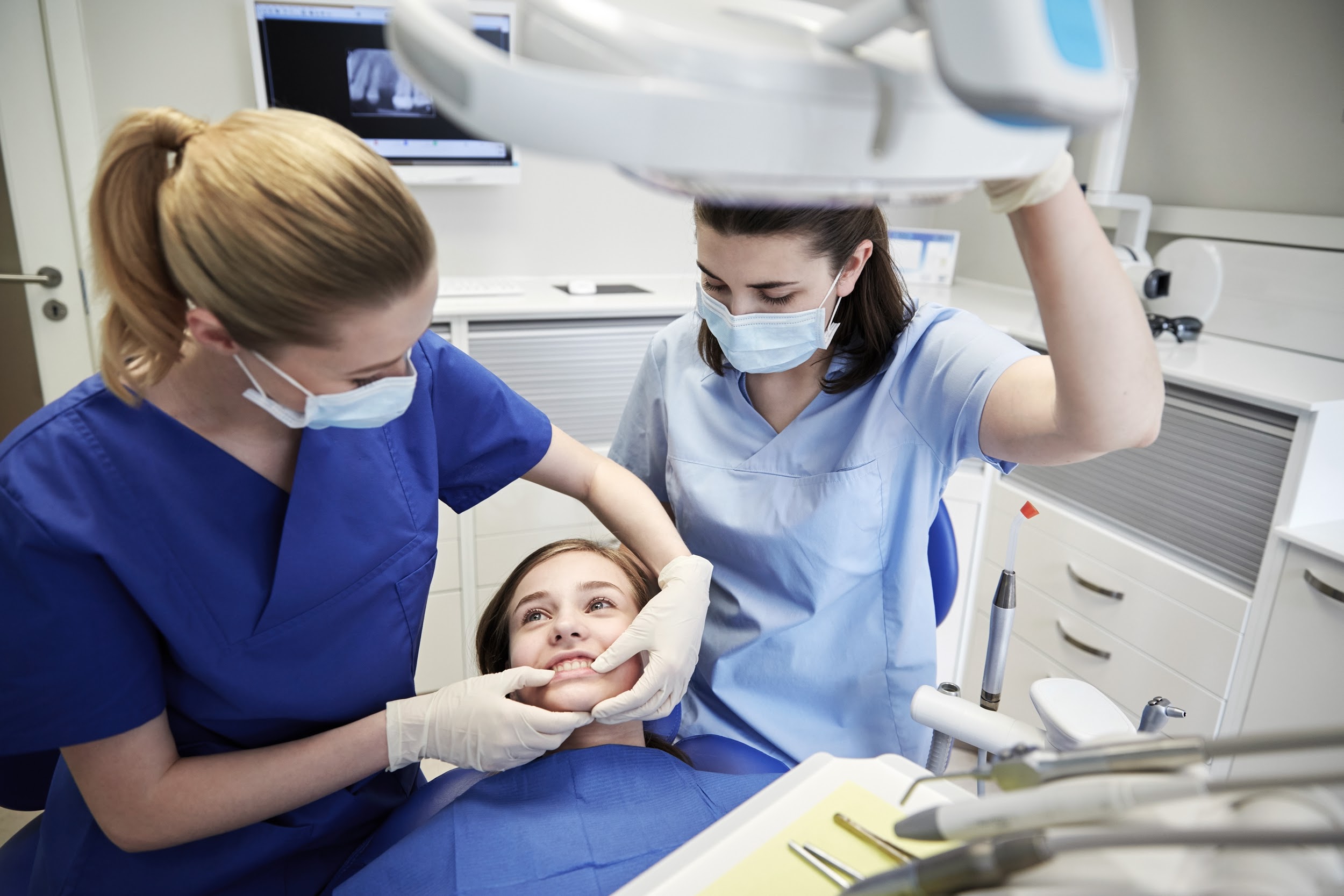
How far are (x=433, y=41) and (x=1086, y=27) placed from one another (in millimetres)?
282

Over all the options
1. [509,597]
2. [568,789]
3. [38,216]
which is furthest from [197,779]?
[38,216]

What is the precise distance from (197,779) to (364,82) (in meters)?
2.01

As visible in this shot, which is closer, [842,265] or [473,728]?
[473,728]

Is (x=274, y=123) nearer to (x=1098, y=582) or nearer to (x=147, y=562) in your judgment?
(x=147, y=562)

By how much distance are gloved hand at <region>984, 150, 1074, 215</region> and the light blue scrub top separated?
1.67 ft

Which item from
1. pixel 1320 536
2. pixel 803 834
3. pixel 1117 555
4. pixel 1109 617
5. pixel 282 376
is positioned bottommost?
pixel 1109 617

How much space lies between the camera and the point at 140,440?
35.0 inches

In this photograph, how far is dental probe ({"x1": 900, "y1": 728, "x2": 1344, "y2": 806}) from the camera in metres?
0.40

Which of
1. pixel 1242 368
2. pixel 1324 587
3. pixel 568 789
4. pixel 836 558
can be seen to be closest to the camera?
pixel 568 789

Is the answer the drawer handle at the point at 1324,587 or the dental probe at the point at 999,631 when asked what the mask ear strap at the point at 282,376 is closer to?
the dental probe at the point at 999,631

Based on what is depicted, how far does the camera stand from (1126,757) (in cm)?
48

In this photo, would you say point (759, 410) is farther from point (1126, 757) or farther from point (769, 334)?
point (1126, 757)

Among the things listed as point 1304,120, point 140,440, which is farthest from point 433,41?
point 1304,120

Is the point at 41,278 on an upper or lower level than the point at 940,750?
upper
